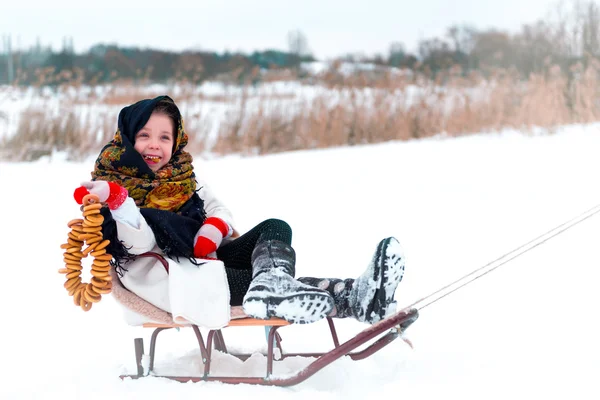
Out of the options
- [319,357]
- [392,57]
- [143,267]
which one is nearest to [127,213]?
[143,267]

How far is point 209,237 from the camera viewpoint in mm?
2625

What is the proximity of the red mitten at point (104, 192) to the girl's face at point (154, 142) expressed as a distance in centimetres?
37

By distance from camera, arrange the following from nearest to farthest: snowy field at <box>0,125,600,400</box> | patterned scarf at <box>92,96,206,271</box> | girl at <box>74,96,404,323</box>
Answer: girl at <box>74,96,404,323</box> → patterned scarf at <box>92,96,206,271</box> → snowy field at <box>0,125,600,400</box>

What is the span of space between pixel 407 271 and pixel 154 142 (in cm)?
223

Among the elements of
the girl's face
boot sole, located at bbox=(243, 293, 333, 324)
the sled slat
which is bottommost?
the sled slat

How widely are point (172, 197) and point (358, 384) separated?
890mm

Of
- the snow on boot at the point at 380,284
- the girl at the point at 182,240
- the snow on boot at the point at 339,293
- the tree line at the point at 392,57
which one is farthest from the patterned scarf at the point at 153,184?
the tree line at the point at 392,57

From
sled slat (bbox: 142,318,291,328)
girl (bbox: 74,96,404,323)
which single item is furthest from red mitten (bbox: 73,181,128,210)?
sled slat (bbox: 142,318,291,328)

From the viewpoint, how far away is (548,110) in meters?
8.38

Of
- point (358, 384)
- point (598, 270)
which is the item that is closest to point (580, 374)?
point (358, 384)

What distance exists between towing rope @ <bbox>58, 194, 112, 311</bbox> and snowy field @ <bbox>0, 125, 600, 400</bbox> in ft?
1.24

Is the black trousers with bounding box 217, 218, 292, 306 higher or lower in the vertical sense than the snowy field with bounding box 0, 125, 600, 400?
higher

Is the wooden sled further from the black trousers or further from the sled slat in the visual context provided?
the black trousers

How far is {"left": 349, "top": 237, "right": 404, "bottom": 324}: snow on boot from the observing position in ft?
7.82
